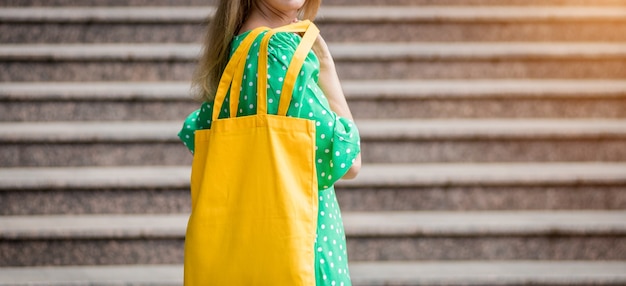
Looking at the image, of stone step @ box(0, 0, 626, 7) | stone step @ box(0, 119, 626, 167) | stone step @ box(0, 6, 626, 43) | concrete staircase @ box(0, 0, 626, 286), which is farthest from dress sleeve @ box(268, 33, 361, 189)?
stone step @ box(0, 0, 626, 7)

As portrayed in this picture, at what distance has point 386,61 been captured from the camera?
3604 mm

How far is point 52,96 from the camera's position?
11.0ft

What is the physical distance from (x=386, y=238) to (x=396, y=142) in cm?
47

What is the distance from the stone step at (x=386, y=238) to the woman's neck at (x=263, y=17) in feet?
5.03

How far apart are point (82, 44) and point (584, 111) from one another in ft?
7.70

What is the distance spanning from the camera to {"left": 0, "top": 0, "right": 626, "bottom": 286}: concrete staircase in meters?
3.00

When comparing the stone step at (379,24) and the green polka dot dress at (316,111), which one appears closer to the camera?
the green polka dot dress at (316,111)

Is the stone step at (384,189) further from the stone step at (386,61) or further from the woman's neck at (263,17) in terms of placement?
the woman's neck at (263,17)

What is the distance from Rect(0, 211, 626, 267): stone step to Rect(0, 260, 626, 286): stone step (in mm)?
A: 46

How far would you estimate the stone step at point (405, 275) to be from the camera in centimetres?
286

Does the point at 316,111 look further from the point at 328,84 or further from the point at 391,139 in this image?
the point at 391,139

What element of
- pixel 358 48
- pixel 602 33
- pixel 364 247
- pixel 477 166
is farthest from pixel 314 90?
pixel 602 33

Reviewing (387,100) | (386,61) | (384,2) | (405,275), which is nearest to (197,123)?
(405,275)

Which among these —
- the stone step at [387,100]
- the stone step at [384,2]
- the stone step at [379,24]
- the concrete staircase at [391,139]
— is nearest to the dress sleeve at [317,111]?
the concrete staircase at [391,139]
